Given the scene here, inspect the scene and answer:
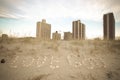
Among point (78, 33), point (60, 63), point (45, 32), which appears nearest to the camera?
point (60, 63)

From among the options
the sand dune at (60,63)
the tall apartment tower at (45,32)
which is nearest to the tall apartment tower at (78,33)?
the tall apartment tower at (45,32)

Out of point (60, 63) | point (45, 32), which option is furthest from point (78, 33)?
point (60, 63)

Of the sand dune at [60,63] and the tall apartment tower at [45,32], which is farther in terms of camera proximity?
the tall apartment tower at [45,32]

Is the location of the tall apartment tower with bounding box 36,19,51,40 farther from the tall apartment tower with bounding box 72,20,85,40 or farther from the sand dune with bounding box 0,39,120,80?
the sand dune with bounding box 0,39,120,80

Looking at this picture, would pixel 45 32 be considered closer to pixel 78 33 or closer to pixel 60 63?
pixel 78 33

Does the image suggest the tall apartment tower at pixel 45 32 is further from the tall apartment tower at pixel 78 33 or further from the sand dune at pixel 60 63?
the sand dune at pixel 60 63

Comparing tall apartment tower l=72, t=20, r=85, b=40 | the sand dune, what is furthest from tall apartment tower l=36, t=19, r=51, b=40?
the sand dune

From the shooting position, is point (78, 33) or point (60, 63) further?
point (78, 33)

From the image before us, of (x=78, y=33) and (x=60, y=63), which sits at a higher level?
(x=78, y=33)

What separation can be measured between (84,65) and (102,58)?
20.0 inches

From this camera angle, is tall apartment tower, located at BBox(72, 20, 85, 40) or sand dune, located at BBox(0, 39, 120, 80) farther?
tall apartment tower, located at BBox(72, 20, 85, 40)

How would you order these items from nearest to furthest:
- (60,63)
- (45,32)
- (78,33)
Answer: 1. (60,63)
2. (78,33)
3. (45,32)

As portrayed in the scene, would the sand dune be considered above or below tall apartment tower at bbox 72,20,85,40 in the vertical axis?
below

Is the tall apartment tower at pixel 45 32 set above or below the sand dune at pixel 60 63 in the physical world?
above
